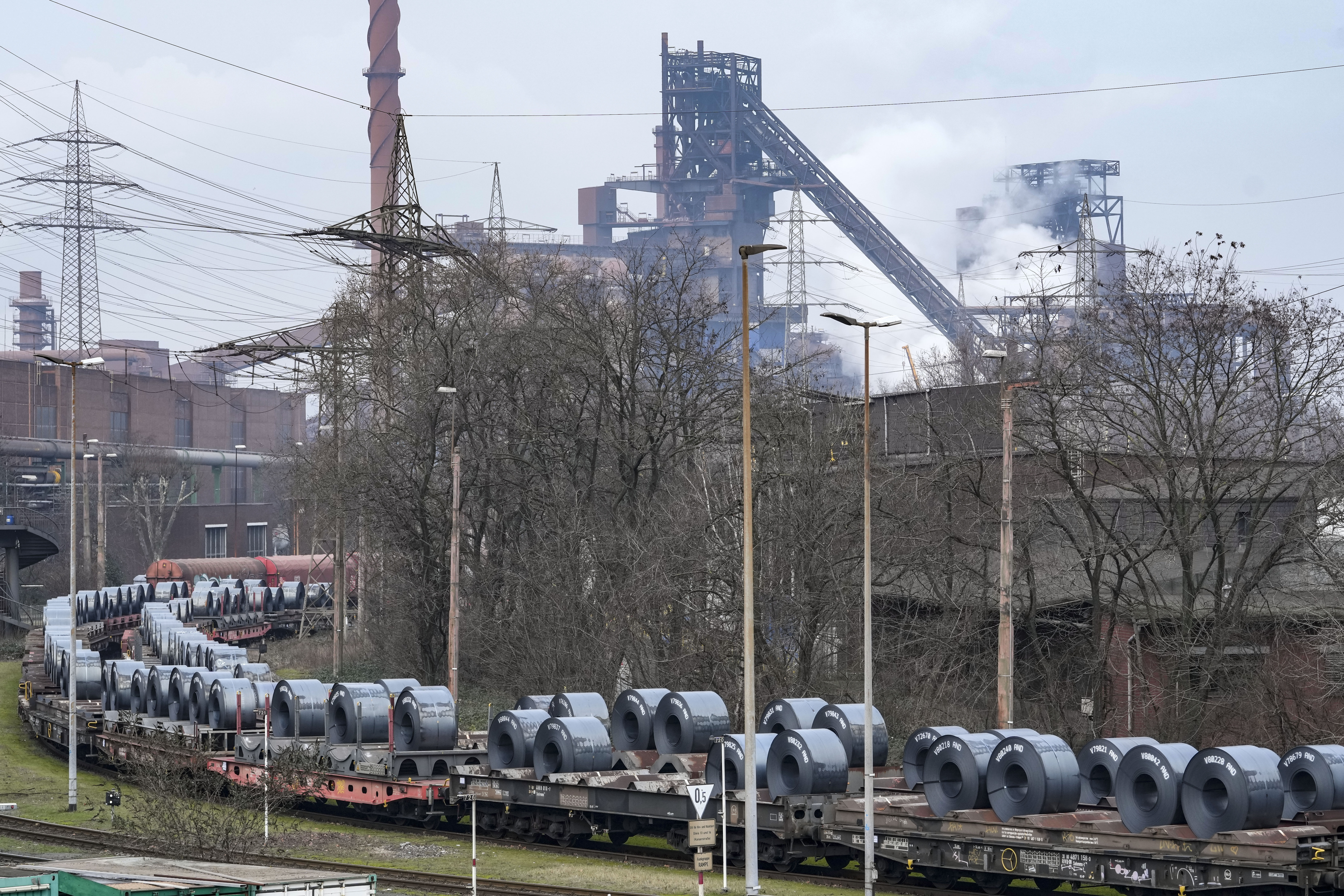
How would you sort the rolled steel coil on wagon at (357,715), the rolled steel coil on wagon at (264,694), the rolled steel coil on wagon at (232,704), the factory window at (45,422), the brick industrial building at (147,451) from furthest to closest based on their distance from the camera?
1. the factory window at (45,422)
2. the brick industrial building at (147,451)
3. the rolled steel coil on wagon at (232,704)
4. the rolled steel coil on wagon at (264,694)
5. the rolled steel coil on wagon at (357,715)

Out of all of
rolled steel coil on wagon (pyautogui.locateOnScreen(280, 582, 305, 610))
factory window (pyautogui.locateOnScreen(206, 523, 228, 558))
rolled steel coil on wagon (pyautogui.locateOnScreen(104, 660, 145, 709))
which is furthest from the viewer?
factory window (pyautogui.locateOnScreen(206, 523, 228, 558))

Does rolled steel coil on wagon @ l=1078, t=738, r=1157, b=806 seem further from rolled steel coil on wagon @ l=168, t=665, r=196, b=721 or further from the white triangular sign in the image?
rolled steel coil on wagon @ l=168, t=665, r=196, b=721

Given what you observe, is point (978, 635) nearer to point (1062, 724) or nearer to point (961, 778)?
point (1062, 724)

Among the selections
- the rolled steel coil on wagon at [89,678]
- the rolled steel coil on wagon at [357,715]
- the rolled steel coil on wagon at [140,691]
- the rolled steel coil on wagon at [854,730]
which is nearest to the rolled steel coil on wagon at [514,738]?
the rolled steel coil on wagon at [357,715]

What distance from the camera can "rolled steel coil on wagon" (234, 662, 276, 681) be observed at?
34.2 meters

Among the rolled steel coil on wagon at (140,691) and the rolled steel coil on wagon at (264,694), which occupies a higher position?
the rolled steel coil on wagon at (264,694)

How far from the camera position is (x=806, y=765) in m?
21.5

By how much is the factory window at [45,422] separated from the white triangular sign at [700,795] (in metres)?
93.4

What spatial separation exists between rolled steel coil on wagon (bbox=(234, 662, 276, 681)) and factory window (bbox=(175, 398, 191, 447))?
8529cm

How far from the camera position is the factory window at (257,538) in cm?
11300

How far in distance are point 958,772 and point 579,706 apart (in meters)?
7.80

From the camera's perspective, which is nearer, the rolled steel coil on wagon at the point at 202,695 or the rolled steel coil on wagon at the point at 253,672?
the rolled steel coil on wagon at the point at 202,695

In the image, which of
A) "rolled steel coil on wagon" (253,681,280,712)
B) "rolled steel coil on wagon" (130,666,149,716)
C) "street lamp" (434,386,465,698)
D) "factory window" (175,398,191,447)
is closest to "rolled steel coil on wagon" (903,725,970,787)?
"street lamp" (434,386,465,698)

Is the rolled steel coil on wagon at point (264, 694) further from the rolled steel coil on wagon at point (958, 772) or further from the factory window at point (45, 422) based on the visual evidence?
the factory window at point (45, 422)
